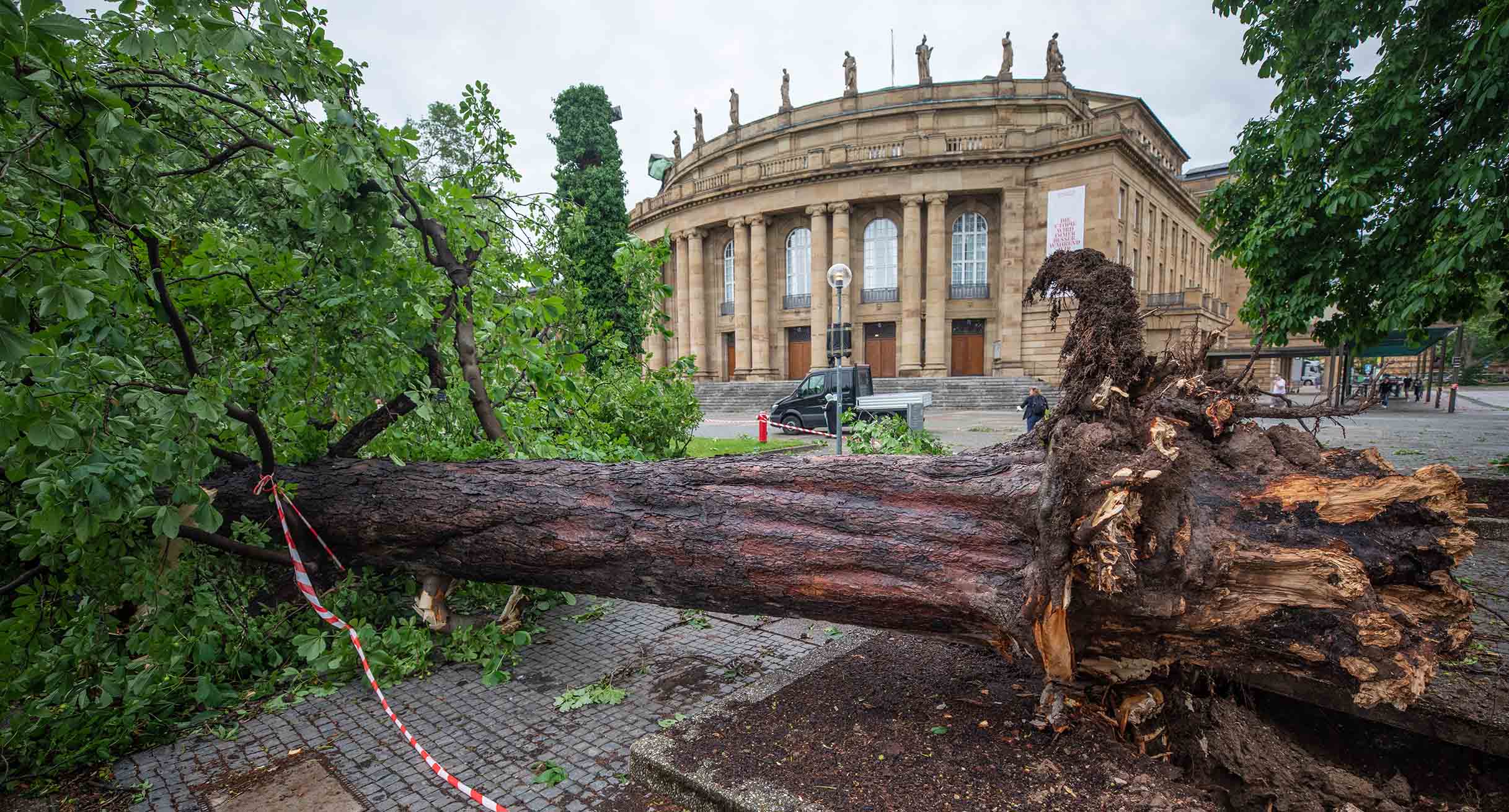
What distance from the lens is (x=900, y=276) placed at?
3375 centimetres

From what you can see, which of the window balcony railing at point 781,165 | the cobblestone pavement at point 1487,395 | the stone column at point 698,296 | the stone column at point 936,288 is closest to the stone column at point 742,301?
the stone column at point 698,296

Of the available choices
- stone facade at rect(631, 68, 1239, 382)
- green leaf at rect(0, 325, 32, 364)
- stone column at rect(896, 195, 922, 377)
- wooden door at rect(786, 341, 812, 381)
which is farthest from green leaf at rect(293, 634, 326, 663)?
wooden door at rect(786, 341, 812, 381)

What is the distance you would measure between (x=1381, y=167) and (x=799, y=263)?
3162 centimetres

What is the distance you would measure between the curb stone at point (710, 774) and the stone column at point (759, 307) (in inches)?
1300

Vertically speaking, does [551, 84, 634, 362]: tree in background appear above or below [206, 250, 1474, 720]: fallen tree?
above

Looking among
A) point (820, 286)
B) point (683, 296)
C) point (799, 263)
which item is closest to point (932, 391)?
point (820, 286)

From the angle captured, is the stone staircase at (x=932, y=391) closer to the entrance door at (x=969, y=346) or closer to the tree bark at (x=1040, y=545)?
the entrance door at (x=969, y=346)

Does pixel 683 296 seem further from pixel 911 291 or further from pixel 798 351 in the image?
pixel 911 291

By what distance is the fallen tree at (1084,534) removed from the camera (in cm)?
208

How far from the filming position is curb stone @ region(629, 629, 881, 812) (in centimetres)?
228

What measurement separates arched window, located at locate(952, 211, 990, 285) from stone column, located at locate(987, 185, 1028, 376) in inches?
54.5

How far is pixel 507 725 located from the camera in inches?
130

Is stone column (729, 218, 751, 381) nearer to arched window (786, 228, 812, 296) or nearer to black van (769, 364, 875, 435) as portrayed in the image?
arched window (786, 228, 812, 296)

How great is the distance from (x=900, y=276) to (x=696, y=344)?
42.4 feet
